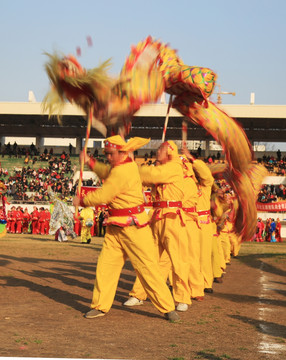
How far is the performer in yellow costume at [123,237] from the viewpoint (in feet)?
20.9

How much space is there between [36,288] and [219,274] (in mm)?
3628

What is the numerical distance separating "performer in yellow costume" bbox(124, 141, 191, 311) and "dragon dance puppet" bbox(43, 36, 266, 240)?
2.27ft

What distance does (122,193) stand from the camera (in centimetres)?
652

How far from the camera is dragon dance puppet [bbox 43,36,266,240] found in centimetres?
707

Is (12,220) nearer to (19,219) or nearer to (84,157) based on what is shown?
(19,219)

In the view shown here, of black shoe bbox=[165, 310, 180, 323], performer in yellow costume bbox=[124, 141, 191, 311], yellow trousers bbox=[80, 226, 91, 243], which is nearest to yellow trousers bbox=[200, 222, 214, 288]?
performer in yellow costume bbox=[124, 141, 191, 311]

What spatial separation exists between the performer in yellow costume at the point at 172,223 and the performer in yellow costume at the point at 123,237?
77 centimetres

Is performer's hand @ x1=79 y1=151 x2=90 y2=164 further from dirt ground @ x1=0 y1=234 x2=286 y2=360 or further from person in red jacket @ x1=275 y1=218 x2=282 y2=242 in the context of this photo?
person in red jacket @ x1=275 y1=218 x2=282 y2=242

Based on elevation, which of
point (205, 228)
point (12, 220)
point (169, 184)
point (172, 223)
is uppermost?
point (169, 184)

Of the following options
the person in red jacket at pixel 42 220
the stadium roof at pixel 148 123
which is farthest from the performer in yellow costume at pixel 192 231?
the stadium roof at pixel 148 123

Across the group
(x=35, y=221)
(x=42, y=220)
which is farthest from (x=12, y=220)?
(x=42, y=220)

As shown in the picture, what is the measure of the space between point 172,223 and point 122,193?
1.15m

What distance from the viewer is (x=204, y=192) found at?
9273 mm

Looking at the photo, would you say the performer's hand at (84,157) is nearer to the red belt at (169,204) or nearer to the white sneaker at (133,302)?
the red belt at (169,204)
